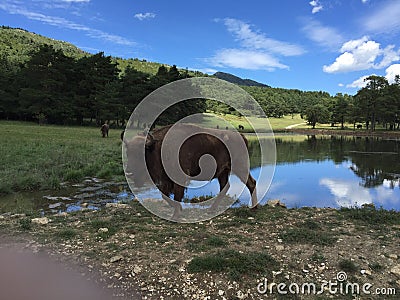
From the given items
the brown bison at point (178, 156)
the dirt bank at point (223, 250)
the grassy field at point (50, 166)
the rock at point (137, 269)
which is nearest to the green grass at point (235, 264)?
the dirt bank at point (223, 250)

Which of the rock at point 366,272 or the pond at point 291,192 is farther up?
the rock at point 366,272

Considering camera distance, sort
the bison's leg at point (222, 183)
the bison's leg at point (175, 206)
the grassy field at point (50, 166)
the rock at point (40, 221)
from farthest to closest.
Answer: the grassy field at point (50, 166) → the bison's leg at point (222, 183) → the bison's leg at point (175, 206) → the rock at point (40, 221)

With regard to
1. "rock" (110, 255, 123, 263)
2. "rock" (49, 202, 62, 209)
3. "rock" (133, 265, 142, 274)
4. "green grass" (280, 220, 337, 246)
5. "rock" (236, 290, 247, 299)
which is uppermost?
"rock" (110, 255, 123, 263)

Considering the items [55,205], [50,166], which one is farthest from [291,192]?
[50,166]

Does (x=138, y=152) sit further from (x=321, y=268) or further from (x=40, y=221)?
(x=321, y=268)

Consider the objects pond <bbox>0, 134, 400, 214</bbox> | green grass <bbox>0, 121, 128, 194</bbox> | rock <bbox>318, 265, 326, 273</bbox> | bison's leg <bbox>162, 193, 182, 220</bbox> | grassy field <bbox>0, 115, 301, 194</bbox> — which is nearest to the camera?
rock <bbox>318, 265, 326, 273</bbox>

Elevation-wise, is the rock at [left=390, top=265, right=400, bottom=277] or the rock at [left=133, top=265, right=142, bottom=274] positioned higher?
the rock at [left=133, top=265, right=142, bottom=274]

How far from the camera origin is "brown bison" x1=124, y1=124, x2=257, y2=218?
276 inches

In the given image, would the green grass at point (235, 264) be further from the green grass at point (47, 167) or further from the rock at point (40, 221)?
the green grass at point (47, 167)

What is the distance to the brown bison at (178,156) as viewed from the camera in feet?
23.0

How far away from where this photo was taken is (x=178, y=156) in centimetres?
712

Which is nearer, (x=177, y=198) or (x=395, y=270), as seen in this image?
(x=395, y=270)

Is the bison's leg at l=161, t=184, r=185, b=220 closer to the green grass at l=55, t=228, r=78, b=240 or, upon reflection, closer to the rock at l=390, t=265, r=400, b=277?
the green grass at l=55, t=228, r=78, b=240

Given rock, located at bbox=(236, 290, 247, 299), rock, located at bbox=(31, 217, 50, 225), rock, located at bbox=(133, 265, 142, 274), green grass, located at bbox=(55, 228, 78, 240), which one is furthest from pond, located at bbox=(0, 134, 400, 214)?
rock, located at bbox=(236, 290, 247, 299)
